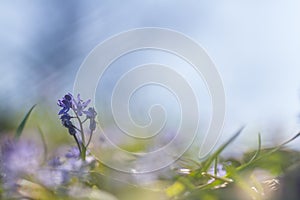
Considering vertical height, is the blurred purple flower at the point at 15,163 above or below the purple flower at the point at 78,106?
below

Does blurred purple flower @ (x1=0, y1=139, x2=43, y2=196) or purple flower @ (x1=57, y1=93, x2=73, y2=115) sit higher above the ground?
purple flower @ (x1=57, y1=93, x2=73, y2=115)

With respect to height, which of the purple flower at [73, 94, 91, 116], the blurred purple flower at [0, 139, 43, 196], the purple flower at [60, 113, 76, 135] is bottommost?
the blurred purple flower at [0, 139, 43, 196]

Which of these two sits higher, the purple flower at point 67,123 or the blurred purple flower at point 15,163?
the purple flower at point 67,123

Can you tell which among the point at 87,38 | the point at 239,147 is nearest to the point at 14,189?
the point at 239,147

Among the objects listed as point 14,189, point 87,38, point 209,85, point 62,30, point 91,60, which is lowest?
point 14,189

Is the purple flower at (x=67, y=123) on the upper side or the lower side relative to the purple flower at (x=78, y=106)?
lower

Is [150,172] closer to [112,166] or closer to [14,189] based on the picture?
[112,166]

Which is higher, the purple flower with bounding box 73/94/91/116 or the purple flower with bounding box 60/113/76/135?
the purple flower with bounding box 73/94/91/116

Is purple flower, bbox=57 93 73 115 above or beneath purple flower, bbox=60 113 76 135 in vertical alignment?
above

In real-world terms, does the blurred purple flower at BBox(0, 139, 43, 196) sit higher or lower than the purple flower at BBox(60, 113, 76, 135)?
lower

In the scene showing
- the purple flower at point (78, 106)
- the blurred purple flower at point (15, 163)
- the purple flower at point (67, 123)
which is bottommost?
the blurred purple flower at point (15, 163)

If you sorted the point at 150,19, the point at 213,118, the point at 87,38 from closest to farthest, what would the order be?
the point at 213,118, the point at 87,38, the point at 150,19
